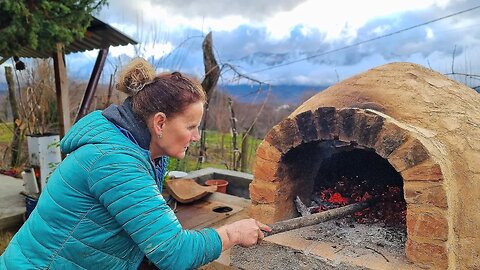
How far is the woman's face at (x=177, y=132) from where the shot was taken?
5.13 ft

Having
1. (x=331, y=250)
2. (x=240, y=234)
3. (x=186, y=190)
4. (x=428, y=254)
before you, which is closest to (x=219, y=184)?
(x=186, y=190)

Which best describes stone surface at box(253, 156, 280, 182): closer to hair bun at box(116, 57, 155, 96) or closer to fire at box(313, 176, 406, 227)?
fire at box(313, 176, 406, 227)

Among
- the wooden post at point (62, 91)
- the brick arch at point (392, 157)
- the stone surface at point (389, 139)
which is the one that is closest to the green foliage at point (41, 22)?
the wooden post at point (62, 91)

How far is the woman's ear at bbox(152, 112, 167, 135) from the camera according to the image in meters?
1.54

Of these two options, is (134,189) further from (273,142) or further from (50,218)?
(273,142)

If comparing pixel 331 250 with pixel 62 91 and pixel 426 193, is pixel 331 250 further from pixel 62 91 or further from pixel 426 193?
pixel 62 91

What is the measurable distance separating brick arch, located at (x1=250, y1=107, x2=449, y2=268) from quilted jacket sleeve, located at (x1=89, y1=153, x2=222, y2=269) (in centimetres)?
136

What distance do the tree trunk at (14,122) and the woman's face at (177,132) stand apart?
20.7 feet

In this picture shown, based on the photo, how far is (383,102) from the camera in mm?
2693

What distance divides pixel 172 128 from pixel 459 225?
177 cm

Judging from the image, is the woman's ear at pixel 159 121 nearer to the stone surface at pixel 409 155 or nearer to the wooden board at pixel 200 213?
the stone surface at pixel 409 155

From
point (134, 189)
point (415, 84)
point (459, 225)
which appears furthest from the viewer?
point (415, 84)

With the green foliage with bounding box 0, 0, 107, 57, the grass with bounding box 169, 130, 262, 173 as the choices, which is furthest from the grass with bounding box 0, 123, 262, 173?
the green foliage with bounding box 0, 0, 107, 57

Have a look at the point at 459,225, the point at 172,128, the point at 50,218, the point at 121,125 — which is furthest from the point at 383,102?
the point at 50,218
